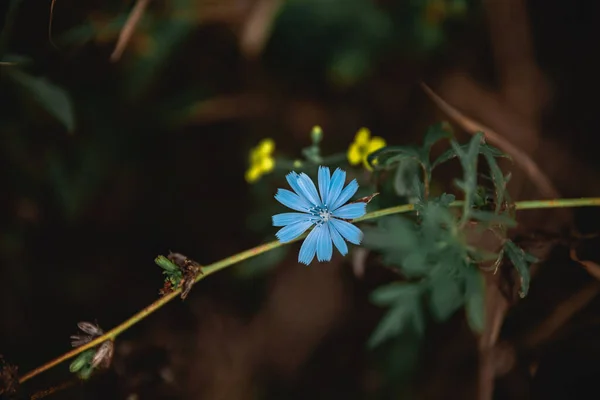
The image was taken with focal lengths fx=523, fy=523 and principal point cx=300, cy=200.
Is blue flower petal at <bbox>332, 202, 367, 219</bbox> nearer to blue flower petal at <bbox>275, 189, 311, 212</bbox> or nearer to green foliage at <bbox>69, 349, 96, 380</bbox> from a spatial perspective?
blue flower petal at <bbox>275, 189, 311, 212</bbox>

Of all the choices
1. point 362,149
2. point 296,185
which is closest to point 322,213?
point 296,185

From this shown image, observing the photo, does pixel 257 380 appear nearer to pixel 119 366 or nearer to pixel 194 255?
pixel 194 255

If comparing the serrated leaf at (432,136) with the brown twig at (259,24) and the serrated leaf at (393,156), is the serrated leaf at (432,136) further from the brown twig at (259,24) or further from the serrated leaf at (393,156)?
the brown twig at (259,24)

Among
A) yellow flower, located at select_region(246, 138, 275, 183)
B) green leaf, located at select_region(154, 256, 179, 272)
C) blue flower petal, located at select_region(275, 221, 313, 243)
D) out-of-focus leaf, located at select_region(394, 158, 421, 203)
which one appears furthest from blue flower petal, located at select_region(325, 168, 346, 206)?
yellow flower, located at select_region(246, 138, 275, 183)

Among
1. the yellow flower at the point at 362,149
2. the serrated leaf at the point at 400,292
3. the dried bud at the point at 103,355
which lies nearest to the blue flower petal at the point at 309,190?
the serrated leaf at the point at 400,292

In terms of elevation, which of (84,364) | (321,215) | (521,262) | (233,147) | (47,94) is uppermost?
(233,147)

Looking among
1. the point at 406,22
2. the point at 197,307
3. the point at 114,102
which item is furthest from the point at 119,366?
the point at 406,22

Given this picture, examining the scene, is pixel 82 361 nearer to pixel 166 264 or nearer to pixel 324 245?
pixel 166 264
